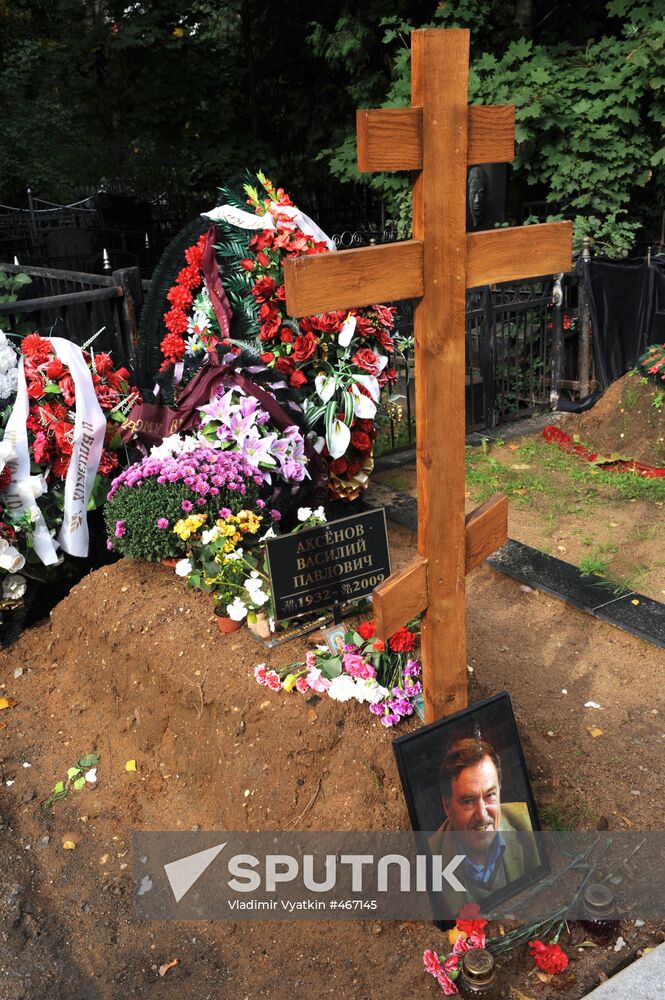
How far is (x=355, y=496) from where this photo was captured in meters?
4.89

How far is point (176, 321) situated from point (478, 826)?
3.16m

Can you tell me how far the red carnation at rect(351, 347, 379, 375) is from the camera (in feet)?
14.7

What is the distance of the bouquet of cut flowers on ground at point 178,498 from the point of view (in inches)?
152

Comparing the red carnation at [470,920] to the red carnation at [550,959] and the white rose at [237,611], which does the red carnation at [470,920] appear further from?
the white rose at [237,611]

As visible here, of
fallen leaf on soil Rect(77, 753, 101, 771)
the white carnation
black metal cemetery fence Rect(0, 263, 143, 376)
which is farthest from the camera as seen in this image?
black metal cemetery fence Rect(0, 263, 143, 376)

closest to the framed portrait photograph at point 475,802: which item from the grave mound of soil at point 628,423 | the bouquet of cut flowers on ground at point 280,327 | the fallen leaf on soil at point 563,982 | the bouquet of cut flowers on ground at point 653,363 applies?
the fallen leaf on soil at point 563,982

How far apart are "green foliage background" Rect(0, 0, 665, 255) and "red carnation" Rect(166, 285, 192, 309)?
21.4 ft

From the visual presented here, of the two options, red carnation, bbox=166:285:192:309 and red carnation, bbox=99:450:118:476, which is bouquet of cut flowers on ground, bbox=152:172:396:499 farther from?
red carnation, bbox=99:450:118:476

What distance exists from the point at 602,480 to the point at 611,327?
2.62m

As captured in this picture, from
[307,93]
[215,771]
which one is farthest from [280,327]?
[307,93]

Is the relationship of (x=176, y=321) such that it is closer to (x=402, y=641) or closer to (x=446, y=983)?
(x=402, y=641)

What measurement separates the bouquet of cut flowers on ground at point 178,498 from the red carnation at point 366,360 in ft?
2.87

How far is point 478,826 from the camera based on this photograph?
275 centimetres

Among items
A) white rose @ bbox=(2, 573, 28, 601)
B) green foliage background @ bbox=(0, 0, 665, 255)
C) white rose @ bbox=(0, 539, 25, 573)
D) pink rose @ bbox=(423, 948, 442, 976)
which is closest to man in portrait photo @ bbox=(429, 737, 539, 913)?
pink rose @ bbox=(423, 948, 442, 976)
